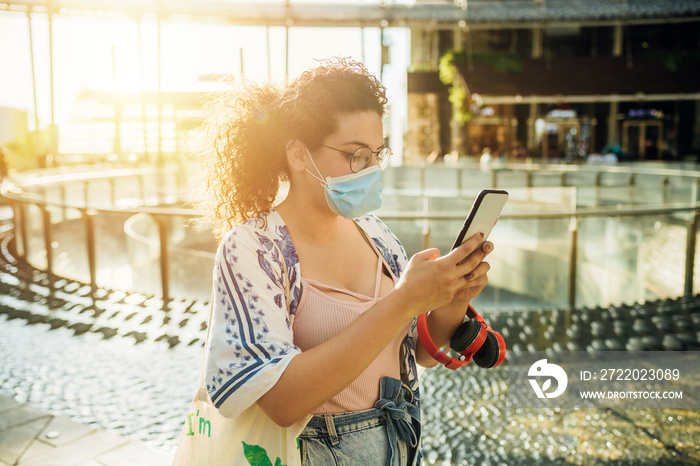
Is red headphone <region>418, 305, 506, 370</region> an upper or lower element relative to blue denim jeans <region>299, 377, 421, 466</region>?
upper

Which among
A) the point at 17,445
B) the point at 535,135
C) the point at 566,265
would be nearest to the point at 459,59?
the point at 535,135

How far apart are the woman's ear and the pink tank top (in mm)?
315

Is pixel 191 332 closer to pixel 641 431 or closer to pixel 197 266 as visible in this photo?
pixel 197 266

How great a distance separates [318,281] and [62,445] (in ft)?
6.91

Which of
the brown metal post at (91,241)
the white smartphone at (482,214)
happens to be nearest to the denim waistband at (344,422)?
the white smartphone at (482,214)

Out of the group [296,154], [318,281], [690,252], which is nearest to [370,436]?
[318,281]

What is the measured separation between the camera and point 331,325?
4.56ft

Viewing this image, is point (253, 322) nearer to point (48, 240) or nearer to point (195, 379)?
point (195, 379)

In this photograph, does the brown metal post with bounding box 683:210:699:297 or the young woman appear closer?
the young woman

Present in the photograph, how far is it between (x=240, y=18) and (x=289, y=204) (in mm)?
28286

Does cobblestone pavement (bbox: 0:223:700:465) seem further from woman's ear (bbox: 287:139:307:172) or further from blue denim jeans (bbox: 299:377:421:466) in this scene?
woman's ear (bbox: 287:139:307:172)

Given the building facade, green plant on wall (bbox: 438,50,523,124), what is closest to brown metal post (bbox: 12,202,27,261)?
the building facade

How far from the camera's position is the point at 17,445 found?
277cm

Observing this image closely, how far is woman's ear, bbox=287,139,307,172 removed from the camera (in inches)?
58.5
